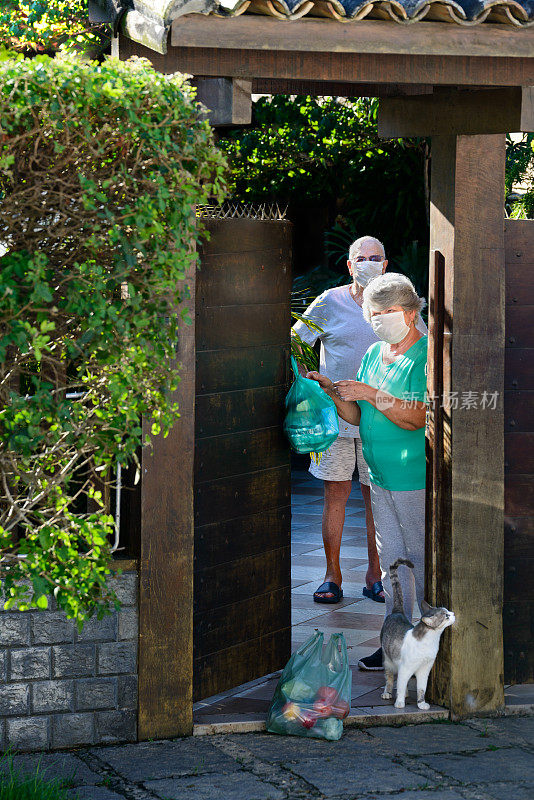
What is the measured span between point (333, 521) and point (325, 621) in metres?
0.66

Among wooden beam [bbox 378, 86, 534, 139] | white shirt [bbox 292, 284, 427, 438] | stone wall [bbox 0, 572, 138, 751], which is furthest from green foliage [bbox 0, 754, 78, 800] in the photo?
white shirt [bbox 292, 284, 427, 438]

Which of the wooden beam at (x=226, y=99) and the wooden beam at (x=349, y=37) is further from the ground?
the wooden beam at (x=349, y=37)

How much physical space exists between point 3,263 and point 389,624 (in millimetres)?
2700

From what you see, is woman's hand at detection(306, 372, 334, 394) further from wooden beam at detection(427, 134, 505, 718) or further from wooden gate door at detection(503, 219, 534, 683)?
wooden gate door at detection(503, 219, 534, 683)

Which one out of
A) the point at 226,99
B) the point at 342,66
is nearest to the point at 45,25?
the point at 226,99

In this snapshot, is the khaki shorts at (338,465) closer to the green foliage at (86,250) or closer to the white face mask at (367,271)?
the white face mask at (367,271)

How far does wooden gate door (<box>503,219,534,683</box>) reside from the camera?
18.0ft

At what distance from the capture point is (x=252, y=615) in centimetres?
573

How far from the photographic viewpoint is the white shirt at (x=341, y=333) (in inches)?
287

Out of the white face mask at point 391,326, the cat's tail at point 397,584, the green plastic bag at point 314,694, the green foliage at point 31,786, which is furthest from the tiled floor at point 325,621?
the white face mask at point 391,326

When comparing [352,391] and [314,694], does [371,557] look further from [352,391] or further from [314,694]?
[314,694]

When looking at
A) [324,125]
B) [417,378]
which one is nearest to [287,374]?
[417,378]

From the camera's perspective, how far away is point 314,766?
4.73m

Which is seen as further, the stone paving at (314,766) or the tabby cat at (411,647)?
the tabby cat at (411,647)
